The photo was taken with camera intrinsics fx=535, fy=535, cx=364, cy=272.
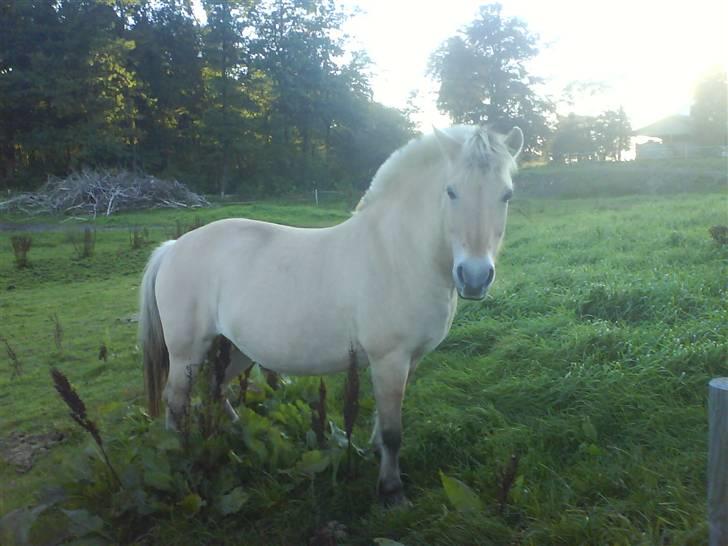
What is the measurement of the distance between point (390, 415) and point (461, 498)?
57cm

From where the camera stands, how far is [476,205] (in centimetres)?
241

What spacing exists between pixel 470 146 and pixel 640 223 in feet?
25.9

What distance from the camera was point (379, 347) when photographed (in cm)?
283

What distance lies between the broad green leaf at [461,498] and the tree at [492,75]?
89.1ft

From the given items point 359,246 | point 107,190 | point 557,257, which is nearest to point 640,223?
point 557,257

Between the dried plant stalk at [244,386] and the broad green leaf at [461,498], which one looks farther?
the dried plant stalk at [244,386]

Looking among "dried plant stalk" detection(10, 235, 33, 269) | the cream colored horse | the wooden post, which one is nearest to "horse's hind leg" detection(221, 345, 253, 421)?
the cream colored horse

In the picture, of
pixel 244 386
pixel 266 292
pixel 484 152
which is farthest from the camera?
pixel 244 386

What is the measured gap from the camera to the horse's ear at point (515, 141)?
107 inches

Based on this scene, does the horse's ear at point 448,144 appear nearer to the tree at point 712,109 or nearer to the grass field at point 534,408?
the grass field at point 534,408

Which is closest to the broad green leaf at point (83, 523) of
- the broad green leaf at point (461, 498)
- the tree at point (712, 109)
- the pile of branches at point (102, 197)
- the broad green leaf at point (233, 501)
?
the broad green leaf at point (233, 501)

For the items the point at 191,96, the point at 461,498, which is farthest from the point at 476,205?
the point at 191,96

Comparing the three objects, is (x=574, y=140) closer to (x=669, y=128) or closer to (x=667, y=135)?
(x=667, y=135)

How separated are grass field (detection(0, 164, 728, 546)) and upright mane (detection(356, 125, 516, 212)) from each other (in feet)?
4.40
